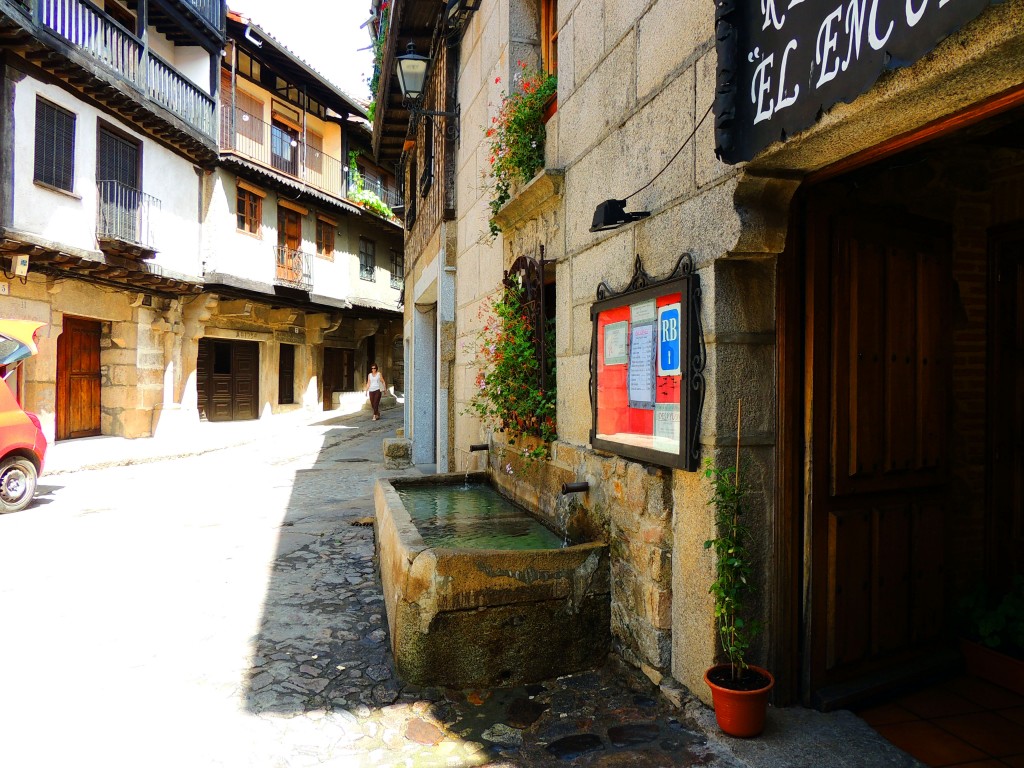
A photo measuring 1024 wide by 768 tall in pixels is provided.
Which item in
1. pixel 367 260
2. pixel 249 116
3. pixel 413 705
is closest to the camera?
pixel 413 705

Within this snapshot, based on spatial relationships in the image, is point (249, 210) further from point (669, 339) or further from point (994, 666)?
point (994, 666)

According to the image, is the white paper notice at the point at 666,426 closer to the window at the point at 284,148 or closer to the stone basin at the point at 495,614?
the stone basin at the point at 495,614

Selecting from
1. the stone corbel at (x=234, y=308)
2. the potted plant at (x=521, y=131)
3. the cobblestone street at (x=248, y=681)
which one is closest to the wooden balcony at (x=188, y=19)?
the stone corbel at (x=234, y=308)

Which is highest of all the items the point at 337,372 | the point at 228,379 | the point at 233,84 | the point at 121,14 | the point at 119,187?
the point at 121,14

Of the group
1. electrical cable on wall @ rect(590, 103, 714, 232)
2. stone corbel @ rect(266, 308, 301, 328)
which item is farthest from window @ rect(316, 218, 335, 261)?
electrical cable on wall @ rect(590, 103, 714, 232)

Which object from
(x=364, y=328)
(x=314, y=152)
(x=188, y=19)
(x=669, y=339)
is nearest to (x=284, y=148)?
(x=314, y=152)

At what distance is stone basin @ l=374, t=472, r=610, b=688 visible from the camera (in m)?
3.08

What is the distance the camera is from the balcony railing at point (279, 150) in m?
16.6

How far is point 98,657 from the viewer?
352 centimetres

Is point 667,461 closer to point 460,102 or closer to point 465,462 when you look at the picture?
point 465,462

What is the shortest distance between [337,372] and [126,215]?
10950mm

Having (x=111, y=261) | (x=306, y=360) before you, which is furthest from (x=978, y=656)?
(x=306, y=360)

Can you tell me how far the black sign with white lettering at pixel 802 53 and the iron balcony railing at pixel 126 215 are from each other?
1233 cm

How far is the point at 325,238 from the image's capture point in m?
20.4
